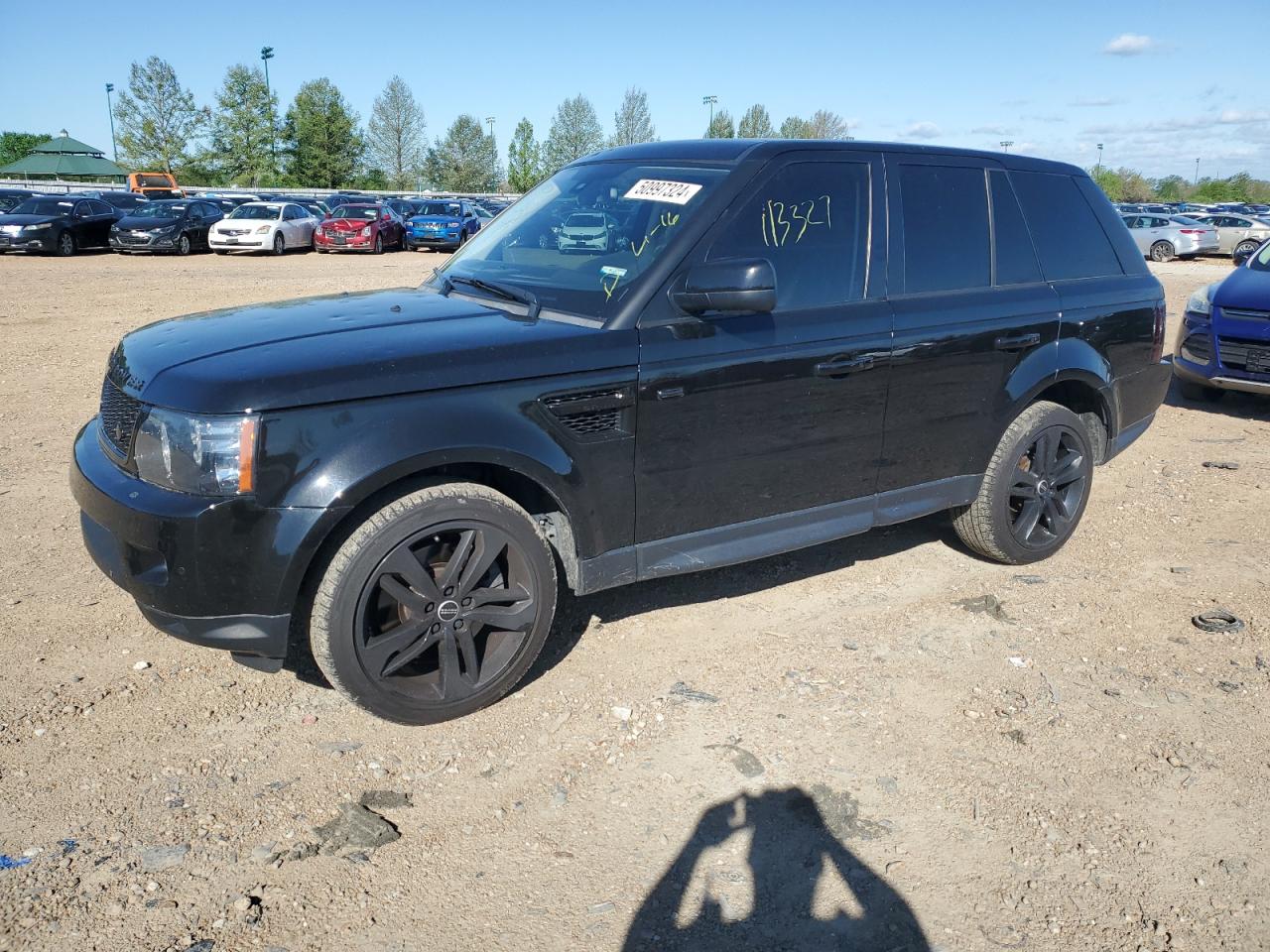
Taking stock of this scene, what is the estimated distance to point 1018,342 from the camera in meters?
4.70

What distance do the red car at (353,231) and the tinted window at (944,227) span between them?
24.8m

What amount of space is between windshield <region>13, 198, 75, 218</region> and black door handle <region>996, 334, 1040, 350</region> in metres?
24.9

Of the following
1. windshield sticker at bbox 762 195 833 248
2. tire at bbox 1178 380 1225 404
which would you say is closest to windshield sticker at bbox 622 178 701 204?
windshield sticker at bbox 762 195 833 248

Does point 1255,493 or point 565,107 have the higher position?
point 565,107

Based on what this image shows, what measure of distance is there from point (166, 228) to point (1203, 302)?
2334cm

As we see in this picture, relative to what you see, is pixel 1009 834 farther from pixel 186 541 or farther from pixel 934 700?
pixel 186 541

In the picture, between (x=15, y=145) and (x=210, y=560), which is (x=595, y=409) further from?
(x=15, y=145)

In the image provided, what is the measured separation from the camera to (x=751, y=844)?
117 inches

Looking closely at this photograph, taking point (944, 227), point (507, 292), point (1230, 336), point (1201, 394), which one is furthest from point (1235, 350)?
point (507, 292)

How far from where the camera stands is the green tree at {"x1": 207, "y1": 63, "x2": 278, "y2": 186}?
70125mm

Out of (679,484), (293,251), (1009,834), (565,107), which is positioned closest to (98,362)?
(679,484)

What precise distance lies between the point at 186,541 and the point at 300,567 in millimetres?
336

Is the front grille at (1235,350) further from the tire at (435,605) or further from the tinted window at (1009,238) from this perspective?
the tire at (435,605)

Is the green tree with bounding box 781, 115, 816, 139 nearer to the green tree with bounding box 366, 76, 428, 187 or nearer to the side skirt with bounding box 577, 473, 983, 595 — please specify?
the green tree with bounding box 366, 76, 428, 187
